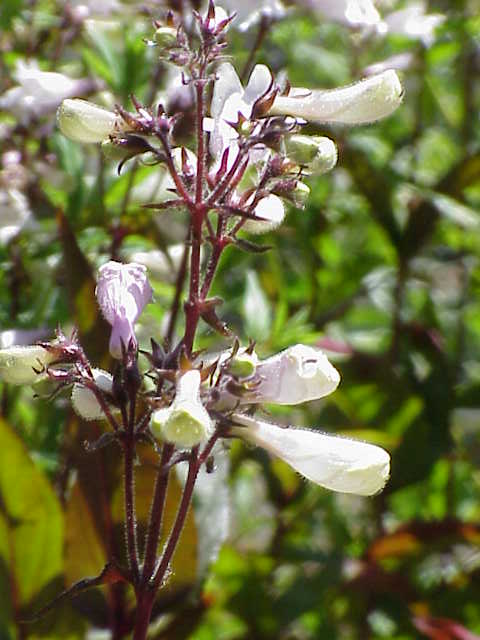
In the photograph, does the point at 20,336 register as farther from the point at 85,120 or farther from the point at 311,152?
the point at 311,152

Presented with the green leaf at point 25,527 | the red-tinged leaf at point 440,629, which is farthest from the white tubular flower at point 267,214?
the red-tinged leaf at point 440,629

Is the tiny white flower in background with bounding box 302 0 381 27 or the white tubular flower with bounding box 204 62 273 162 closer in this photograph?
the white tubular flower with bounding box 204 62 273 162

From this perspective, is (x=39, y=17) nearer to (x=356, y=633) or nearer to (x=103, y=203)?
(x=103, y=203)

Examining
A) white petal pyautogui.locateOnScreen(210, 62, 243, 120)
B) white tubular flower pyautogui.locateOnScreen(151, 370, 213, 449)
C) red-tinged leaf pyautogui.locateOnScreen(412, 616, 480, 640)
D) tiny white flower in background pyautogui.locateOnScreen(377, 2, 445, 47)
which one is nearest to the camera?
white tubular flower pyautogui.locateOnScreen(151, 370, 213, 449)


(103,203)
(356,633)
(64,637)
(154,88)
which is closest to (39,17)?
(154,88)

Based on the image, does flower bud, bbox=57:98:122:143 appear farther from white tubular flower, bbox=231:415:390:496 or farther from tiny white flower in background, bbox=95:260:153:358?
white tubular flower, bbox=231:415:390:496

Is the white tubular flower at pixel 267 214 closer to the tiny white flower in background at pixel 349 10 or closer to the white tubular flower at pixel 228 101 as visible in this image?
the white tubular flower at pixel 228 101

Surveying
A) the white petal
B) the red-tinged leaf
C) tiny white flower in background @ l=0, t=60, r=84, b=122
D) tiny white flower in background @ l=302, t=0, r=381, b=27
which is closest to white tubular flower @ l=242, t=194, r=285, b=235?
the white petal
